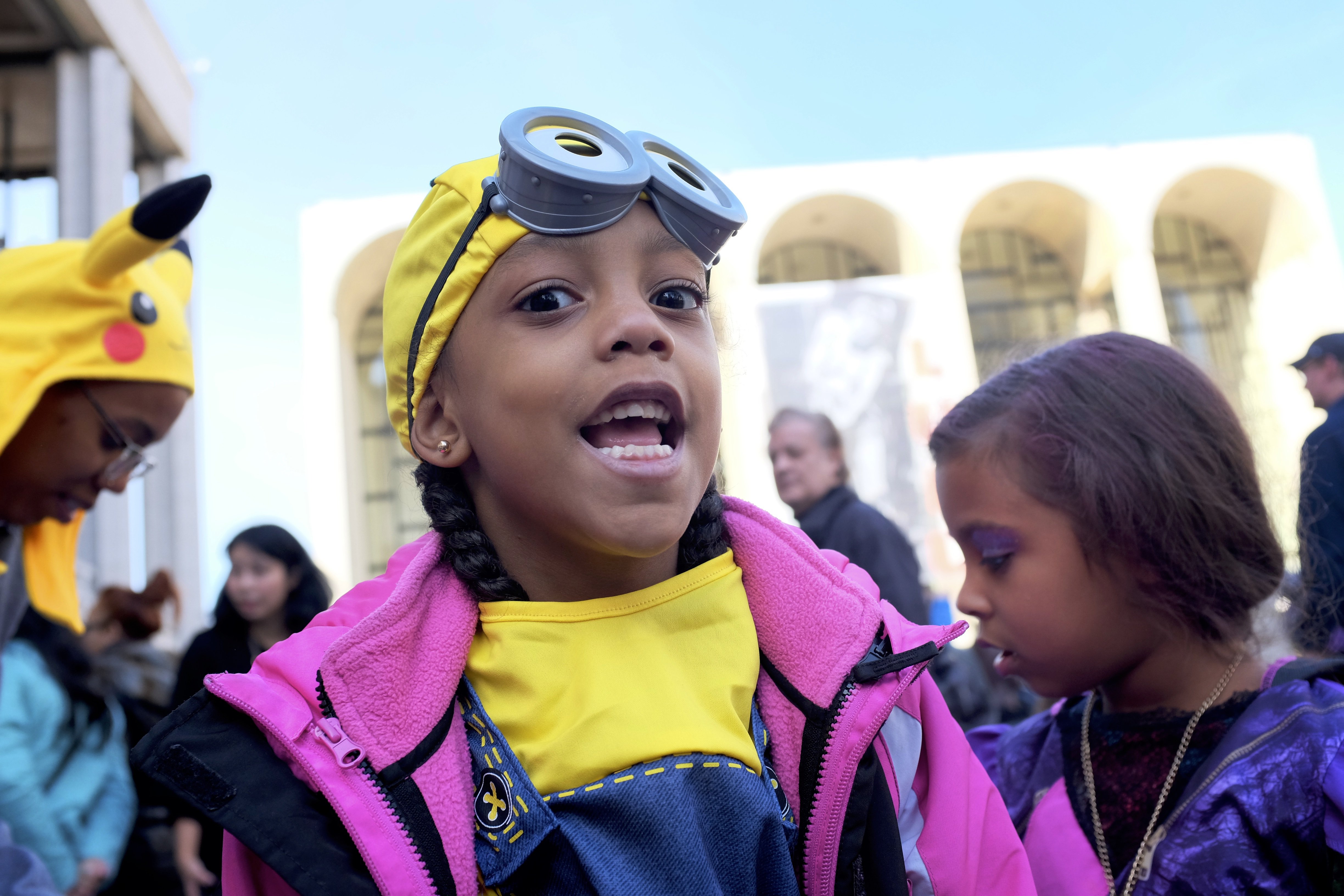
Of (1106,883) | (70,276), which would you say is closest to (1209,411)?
(1106,883)

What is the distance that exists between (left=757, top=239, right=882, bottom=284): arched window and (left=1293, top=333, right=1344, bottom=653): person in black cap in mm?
14664

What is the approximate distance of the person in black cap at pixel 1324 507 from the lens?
1.66m

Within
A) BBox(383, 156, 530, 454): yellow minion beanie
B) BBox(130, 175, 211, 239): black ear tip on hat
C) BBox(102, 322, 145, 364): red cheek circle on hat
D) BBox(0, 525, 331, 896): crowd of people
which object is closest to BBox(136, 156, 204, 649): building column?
BBox(0, 525, 331, 896): crowd of people

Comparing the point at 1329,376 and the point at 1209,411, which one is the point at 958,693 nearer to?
the point at 1329,376

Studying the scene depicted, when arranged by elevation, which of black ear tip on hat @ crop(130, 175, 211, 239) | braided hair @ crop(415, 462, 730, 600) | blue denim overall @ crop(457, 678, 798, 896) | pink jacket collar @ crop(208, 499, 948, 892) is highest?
black ear tip on hat @ crop(130, 175, 211, 239)

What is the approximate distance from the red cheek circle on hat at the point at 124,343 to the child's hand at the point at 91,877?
1542 millimetres

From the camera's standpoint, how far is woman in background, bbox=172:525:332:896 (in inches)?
112

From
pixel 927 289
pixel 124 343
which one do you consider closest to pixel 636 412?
pixel 124 343

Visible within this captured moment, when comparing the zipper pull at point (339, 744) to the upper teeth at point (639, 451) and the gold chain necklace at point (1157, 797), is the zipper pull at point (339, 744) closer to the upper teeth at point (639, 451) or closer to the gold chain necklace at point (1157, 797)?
the upper teeth at point (639, 451)

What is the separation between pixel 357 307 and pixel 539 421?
16134 millimetres

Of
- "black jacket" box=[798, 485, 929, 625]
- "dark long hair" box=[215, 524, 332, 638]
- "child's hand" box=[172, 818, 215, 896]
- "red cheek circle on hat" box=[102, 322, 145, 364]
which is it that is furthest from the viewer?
"black jacket" box=[798, 485, 929, 625]

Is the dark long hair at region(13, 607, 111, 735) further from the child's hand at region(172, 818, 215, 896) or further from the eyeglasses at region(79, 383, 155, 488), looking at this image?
the eyeglasses at region(79, 383, 155, 488)

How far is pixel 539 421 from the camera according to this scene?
105 cm

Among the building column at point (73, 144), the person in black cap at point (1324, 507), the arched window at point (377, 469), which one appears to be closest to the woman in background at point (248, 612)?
the person in black cap at point (1324, 507)
